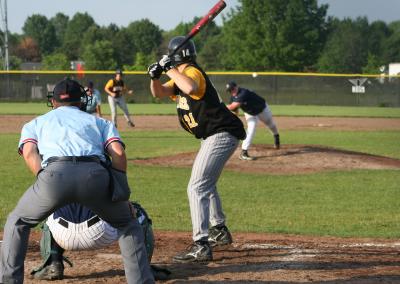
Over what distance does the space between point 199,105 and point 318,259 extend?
1735mm

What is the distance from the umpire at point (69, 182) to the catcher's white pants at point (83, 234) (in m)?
0.47

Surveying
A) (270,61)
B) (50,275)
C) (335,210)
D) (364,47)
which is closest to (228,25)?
(270,61)

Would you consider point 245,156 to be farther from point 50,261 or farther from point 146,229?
point 50,261

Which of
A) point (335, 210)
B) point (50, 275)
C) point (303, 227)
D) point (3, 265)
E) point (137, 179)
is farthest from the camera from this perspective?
point (137, 179)

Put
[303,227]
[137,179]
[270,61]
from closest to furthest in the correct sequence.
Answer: [303,227]
[137,179]
[270,61]

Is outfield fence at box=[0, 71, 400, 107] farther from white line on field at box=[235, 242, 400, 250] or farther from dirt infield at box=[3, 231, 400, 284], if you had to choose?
dirt infield at box=[3, 231, 400, 284]

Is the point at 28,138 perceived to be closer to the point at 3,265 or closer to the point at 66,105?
the point at 66,105

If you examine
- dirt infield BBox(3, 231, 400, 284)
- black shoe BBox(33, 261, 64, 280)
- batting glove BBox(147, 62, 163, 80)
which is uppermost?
batting glove BBox(147, 62, 163, 80)

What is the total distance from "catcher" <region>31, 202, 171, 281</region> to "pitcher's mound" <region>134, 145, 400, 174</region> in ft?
31.5

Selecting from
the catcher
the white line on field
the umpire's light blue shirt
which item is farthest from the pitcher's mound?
the umpire's light blue shirt

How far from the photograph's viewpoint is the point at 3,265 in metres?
5.29

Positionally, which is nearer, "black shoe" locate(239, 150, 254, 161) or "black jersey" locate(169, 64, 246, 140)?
"black jersey" locate(169, 64, 246, 140)

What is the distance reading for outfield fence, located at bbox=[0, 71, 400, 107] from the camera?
44.4 m

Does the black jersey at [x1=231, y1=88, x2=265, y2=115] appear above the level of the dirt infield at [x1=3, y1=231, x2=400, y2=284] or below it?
above
